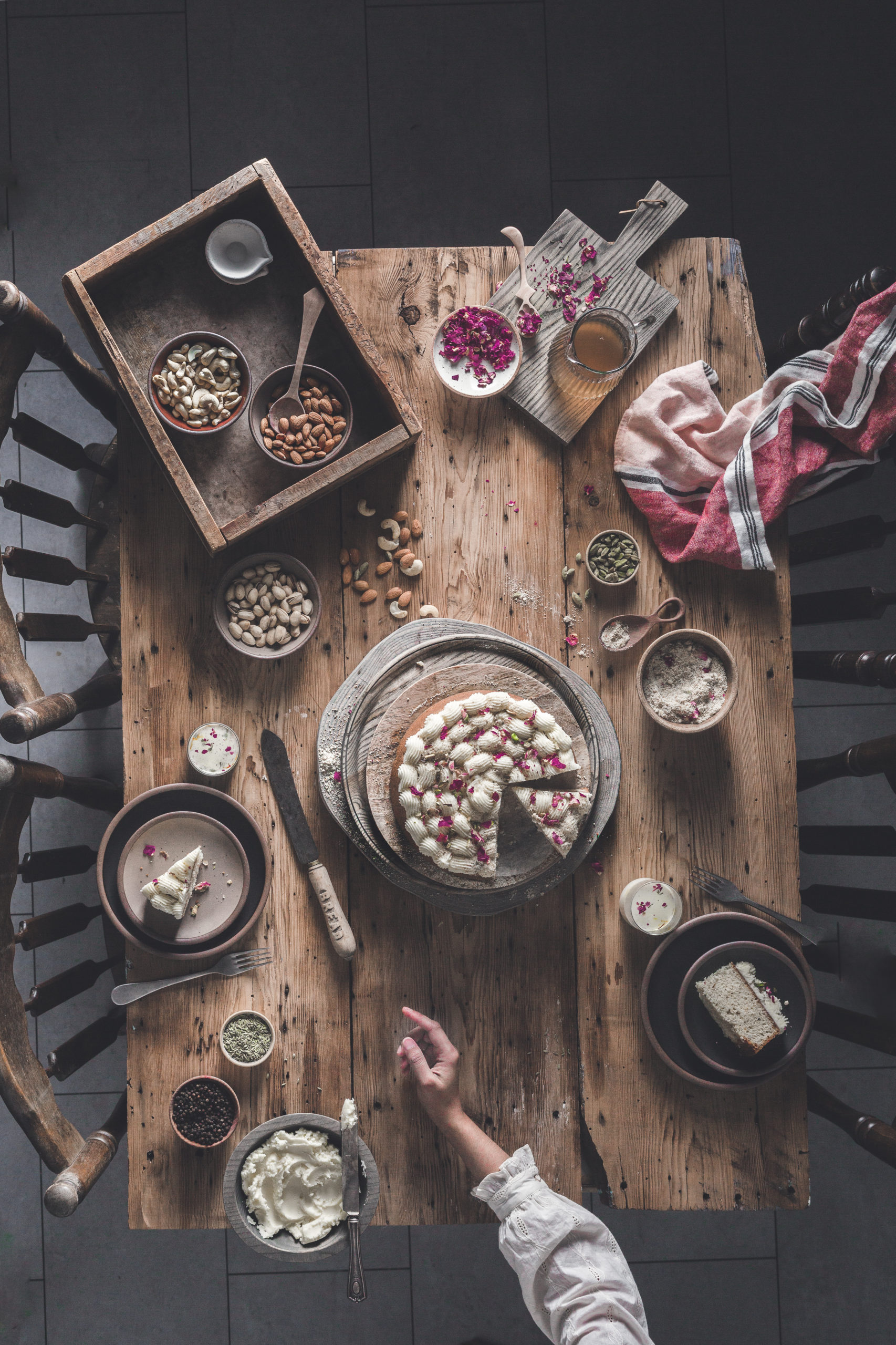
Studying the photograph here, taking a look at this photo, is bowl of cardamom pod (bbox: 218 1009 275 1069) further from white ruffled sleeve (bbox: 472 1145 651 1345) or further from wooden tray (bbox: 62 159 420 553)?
wooden tray (bbox: 62 159 420 553)

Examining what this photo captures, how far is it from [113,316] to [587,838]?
5.30ft

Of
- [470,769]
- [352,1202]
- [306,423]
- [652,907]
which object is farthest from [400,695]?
[352,1202]

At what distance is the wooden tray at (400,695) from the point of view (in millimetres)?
1941

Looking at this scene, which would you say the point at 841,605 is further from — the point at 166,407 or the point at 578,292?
the point at 166,407

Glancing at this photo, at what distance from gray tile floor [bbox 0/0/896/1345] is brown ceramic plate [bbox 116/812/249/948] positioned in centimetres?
95

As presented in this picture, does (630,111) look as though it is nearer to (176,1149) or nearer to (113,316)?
(113,316)

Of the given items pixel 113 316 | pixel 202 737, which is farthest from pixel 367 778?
pixel 113 316

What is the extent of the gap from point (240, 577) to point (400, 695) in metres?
0.47

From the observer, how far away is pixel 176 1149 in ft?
6.36

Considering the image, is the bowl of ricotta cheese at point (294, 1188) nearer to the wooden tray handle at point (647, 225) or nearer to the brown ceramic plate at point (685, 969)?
the brown ceramic plate at point (685, 969)

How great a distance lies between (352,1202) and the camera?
6.08 feet

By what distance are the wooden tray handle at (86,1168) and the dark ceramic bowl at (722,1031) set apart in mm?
1301

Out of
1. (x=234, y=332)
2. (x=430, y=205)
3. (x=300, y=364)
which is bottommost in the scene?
(x=300, y=364)

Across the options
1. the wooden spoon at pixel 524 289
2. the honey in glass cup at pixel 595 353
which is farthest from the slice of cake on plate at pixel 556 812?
the wooden spoon at pixel 524 289
